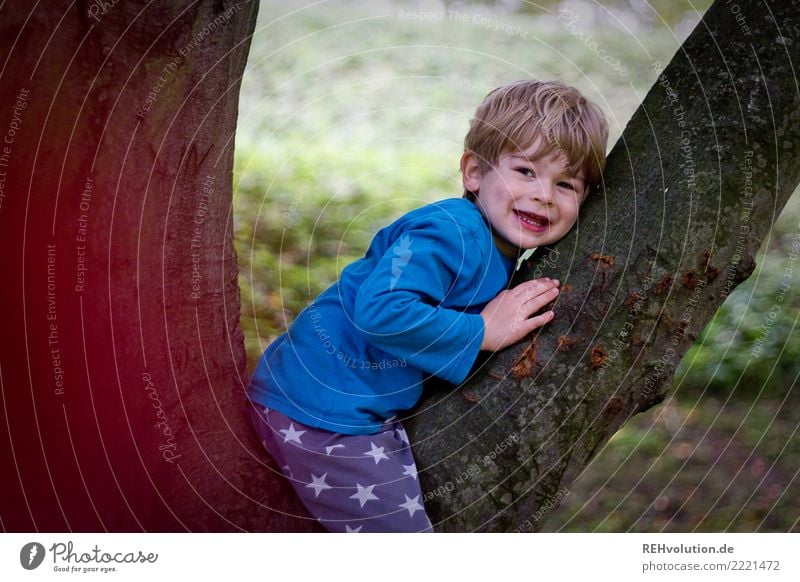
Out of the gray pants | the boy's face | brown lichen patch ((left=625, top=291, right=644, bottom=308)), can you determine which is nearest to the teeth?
the boy's face

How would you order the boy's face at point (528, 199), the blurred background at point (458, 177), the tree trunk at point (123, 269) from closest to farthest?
the tree trunk at point (123, 269) → the boy's face at point (528, 199) → the blurred background at point (458, 177)

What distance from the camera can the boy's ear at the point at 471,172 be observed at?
85cm

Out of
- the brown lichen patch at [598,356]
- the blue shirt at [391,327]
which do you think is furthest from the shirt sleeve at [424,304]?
the brown lichen patch at [598,356]

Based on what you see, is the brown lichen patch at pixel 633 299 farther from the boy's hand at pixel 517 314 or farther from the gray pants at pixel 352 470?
the gray pants at pixel 352 470

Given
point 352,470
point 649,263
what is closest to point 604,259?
point 649,263

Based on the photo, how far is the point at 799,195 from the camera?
130 centimetres

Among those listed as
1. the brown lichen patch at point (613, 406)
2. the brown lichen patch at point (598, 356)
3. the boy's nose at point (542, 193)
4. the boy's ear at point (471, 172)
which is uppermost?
the boy's ear at point (471, 172)

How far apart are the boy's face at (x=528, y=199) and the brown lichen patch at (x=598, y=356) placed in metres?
0.12

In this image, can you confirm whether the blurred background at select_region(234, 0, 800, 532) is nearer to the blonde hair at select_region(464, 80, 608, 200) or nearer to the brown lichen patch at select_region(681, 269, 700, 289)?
the blonde hair at select_region(464, 80, 608, 200)

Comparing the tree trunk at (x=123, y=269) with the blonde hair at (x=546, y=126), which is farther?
the blonde hair at (x=546, y=126)

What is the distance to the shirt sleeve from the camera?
2.45ft

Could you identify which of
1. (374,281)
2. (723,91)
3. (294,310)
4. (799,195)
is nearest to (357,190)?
(294,310)

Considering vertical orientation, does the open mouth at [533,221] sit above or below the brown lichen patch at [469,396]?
above

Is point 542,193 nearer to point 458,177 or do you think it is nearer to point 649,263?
point 649,263
